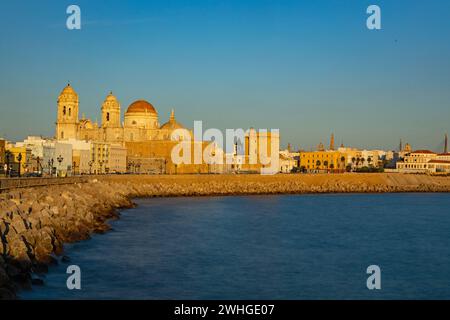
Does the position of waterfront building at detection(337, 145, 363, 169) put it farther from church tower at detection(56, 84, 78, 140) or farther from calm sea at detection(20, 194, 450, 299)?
calm sea at detection(20, 194, 450, 299)

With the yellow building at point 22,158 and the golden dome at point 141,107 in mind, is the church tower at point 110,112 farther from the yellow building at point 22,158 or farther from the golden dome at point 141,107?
the yellow building at point 22,158

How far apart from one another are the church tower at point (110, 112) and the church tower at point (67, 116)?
602 centimetres

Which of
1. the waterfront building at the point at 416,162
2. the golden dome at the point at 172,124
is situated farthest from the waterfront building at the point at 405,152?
the golden dome at the point at 172,124

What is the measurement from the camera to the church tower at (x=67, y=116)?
249ft

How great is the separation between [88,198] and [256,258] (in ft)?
52.1

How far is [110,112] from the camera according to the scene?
82.3 m

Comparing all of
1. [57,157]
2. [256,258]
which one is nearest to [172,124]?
[57,157]

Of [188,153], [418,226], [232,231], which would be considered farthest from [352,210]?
[188,153]

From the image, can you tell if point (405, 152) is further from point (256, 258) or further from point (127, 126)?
point (256, 258)

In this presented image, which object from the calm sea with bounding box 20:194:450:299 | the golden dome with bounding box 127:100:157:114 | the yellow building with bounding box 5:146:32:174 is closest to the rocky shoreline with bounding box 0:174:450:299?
the calm sea with bounding box 20:194:450:299

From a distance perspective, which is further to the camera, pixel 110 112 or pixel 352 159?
pixel 352 159

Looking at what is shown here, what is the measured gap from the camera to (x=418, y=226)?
33.9m

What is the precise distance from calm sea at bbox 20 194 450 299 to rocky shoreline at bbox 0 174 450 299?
711mm

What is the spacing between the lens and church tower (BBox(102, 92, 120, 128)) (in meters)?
82.1
